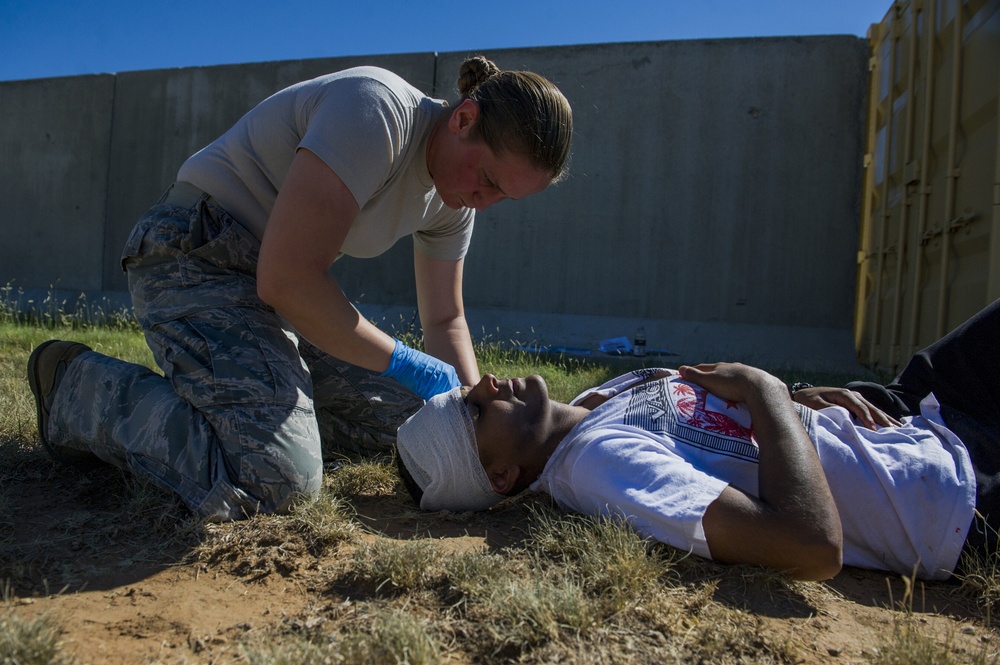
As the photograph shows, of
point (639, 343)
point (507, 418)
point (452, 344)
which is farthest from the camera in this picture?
point (639, 343)

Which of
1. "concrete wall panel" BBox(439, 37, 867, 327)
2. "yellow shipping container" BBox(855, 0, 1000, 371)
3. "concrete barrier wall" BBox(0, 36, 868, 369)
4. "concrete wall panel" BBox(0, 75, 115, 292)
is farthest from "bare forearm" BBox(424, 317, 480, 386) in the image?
"concrete wall panel" BBox(0, 75, 115, 292)

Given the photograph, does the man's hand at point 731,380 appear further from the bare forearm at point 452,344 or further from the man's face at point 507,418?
the bare forearm at point 452,344

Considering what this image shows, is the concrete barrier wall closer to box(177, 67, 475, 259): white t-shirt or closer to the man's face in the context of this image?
box(177, 67, 475, 259): white t-shirt

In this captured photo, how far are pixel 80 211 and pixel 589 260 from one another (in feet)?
19.8

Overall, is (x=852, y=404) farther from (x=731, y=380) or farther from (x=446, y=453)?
(x=446, y=453)

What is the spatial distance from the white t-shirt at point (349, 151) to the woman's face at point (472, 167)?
3.4 inches

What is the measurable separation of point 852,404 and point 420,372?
1.33 m

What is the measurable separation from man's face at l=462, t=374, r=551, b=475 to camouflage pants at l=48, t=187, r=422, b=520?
53 cm

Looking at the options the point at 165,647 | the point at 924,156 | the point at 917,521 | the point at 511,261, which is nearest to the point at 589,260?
the point at 511,261

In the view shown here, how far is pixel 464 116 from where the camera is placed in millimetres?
2307

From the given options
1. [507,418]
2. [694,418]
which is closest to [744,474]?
[694,418]

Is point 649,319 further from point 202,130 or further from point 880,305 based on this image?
point 202,130

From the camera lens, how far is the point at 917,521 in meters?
1.86

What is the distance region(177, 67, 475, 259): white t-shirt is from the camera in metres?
2.18
